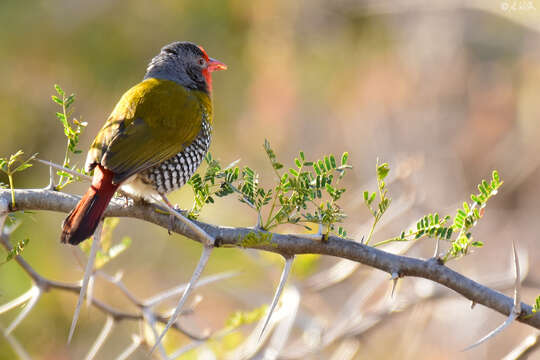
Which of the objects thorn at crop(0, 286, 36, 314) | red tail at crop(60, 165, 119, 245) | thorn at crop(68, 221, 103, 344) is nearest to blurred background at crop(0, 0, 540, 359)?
thorn at crop(0, 286, 36, 314)

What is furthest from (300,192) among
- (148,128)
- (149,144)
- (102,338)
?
(148,128)

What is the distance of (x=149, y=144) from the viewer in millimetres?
3342

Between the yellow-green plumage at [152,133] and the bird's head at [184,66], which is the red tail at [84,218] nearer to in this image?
the yellow-green plumage at [152,133]

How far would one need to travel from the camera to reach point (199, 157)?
11.8 feet

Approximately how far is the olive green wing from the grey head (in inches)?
8.9

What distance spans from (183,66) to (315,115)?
4896 mm

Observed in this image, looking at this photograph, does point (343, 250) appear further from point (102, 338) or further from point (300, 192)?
point (102, 338)

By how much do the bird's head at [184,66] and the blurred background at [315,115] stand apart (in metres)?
1.84

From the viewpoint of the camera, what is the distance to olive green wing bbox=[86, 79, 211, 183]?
306 centimetres

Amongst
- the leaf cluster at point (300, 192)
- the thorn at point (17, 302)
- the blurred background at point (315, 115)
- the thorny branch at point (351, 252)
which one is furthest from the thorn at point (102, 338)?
the blurred background at point (315, 115)

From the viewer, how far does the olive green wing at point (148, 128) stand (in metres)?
3.06

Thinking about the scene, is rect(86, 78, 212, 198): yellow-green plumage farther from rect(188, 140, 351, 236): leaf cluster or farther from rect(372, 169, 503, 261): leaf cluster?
rect(372, 169, 503, 261): leaf cluster

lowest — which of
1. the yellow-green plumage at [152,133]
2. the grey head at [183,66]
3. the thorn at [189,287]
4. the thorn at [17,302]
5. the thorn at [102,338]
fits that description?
the thorn at [102,338]

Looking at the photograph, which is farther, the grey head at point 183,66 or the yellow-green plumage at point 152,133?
the grey head at point 183,66
